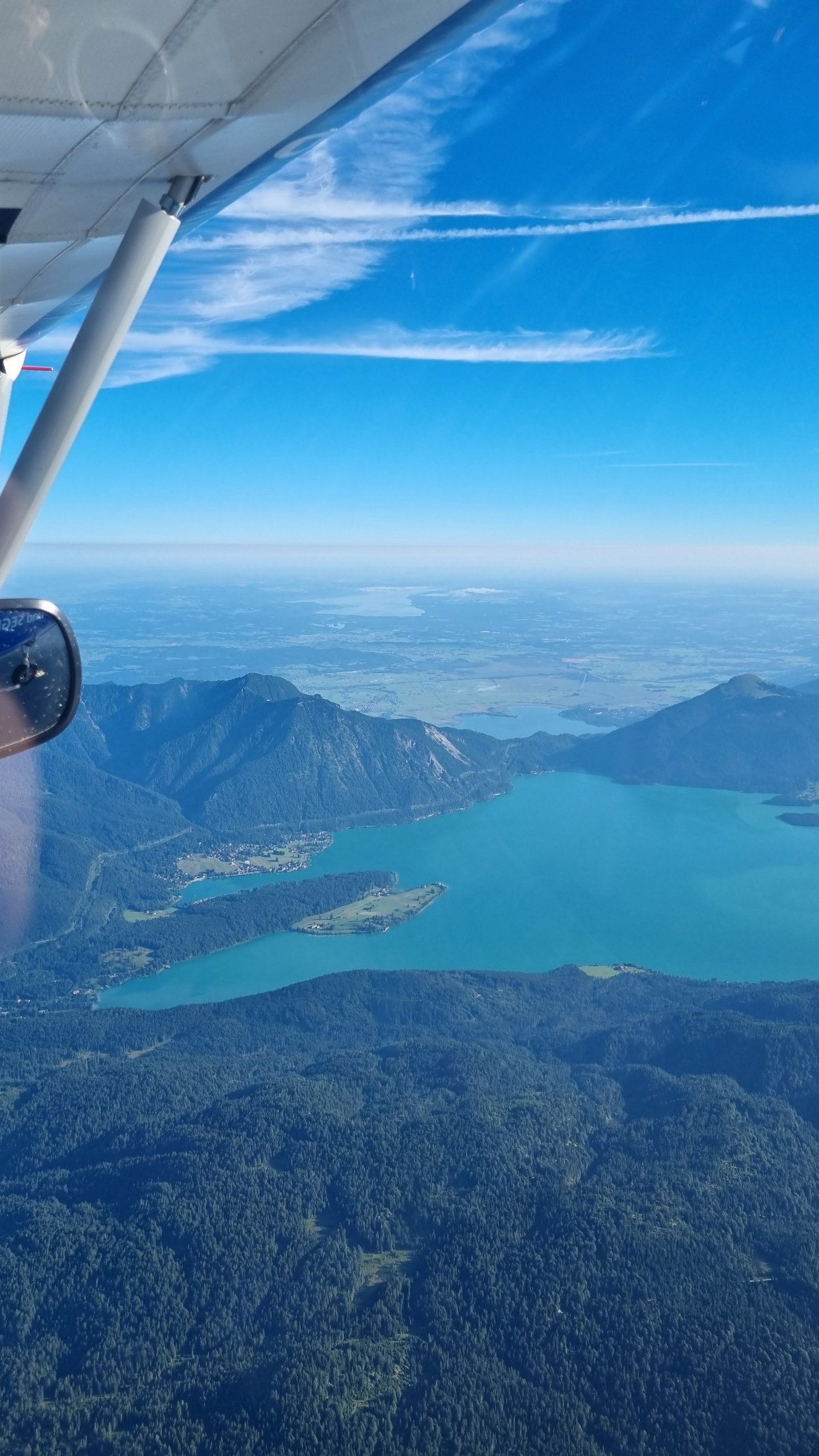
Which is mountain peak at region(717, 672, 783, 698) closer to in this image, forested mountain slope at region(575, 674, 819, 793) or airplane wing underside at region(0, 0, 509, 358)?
forested mountain slope at region(575, 674, 819, 793)

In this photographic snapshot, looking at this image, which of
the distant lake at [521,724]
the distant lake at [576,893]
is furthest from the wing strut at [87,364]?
the distant lake at [521,724]

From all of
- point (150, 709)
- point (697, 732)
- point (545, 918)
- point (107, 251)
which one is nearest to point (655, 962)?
point (545, 918)

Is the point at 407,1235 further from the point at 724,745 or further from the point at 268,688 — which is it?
the point at 724,745

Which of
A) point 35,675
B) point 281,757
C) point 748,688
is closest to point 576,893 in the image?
point 281,757

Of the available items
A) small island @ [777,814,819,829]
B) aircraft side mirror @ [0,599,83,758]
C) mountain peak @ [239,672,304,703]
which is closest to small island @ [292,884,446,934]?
mountain peak @ [239,672,304,703]

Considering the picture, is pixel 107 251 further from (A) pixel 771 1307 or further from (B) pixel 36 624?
(A) pixel 771 1307
